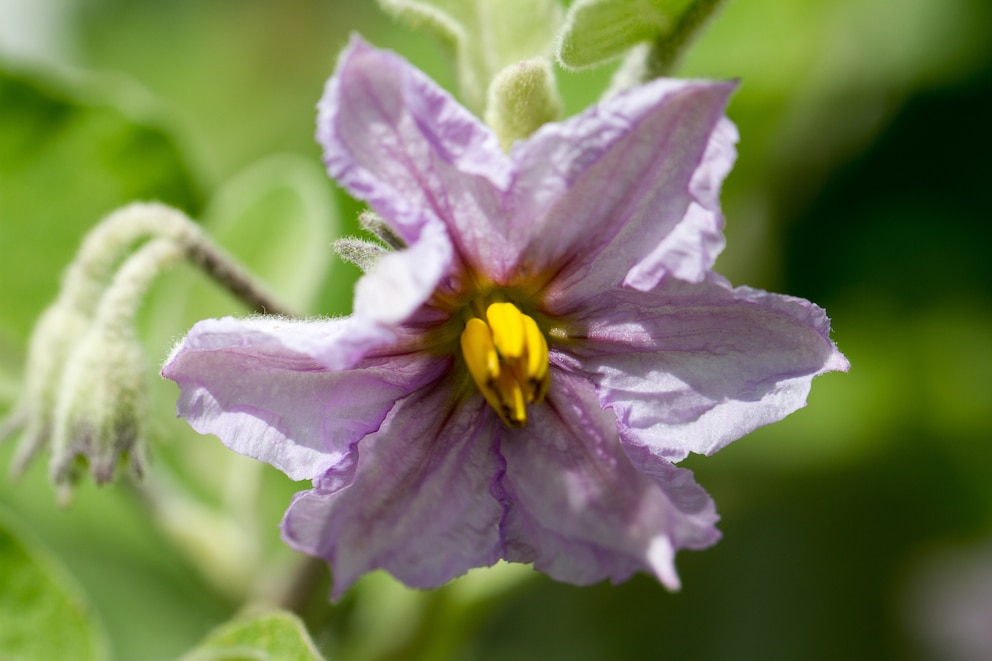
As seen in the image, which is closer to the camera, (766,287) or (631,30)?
(631,30)

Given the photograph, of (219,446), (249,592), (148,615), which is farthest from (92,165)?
(148,615)

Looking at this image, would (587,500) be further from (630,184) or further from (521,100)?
(521,100)

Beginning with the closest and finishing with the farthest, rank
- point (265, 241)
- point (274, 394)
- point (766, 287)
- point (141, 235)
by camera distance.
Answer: point (274, 394) < point (141, 235) < point (265, 241) < point (766, 287)

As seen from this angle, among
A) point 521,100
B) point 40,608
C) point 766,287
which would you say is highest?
point 521,100

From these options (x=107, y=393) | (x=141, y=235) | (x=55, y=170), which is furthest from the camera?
(x=55, y=170)

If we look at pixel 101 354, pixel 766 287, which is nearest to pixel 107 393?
pixel 101 354

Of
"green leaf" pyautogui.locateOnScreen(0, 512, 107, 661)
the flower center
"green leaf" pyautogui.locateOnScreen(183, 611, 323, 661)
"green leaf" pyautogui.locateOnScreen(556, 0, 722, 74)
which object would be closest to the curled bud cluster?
"green leaf" pyautogui.locateOnScreen(0, 512, 107, 661)
